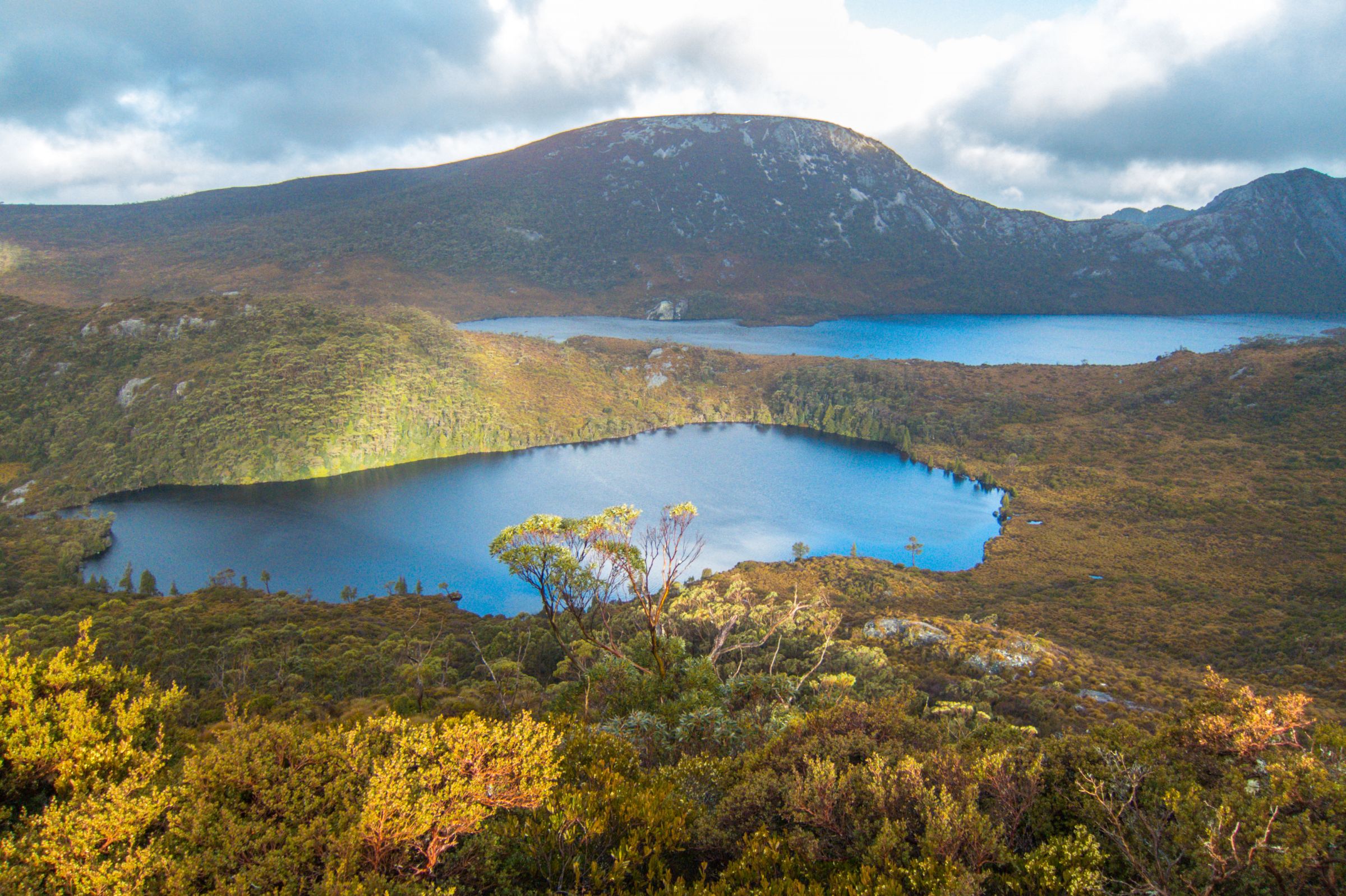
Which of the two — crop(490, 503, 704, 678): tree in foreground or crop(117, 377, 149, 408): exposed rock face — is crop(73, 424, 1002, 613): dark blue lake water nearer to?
crop(117, 377, 149, 408): exposed rock face

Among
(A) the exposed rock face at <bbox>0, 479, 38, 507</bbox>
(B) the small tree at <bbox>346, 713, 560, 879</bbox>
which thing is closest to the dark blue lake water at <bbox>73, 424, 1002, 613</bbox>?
(A) the exposed rock face at <bbox>0, 479, 38, 507</bbox>

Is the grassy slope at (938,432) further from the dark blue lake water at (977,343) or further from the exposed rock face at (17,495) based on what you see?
the dark blue lake water at (977,343)

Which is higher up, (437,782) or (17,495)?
(437,782)

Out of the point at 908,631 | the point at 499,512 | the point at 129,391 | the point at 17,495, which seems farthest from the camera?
the point at 129,391

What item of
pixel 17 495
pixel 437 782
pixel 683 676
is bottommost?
pixel 17 495

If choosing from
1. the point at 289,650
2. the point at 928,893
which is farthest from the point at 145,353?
the point at 928,893

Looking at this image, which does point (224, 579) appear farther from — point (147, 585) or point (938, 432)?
point (938, 432)

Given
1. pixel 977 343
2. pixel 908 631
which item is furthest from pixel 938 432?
pixel 977 343
